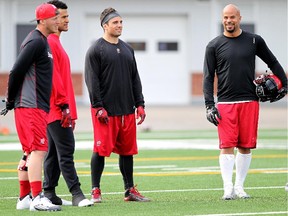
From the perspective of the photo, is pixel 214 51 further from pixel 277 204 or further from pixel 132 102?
pixel 277 204

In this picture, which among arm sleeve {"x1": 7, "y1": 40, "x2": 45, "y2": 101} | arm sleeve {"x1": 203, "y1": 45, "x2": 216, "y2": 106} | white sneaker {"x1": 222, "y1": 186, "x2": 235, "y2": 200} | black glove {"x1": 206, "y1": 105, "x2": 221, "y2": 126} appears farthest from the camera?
arm sleeve {"x1": 203, "y1": 45, "x2": 216, "y2": 106}

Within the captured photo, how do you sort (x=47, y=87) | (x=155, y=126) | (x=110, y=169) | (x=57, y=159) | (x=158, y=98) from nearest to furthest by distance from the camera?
(x=47, y=87)
(x=57, y=159)
(x=110, y=169)
(x=155, y=126)
(x=158, y=98)

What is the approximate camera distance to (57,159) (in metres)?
11.5

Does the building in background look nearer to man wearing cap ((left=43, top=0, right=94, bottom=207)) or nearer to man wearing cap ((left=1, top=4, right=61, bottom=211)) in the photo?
man wearing cap ((left=43, top=0, right=94, bottom=207))

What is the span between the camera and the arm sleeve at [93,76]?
1173cm

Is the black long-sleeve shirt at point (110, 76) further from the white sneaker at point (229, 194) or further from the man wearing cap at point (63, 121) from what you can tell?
the white sneaker at point (229, 194)

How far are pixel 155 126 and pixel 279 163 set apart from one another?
1159cm

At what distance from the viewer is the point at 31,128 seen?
10500 millimetres

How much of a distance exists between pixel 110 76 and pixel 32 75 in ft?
4.79

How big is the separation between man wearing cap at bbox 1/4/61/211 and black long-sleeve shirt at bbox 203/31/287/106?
87.7 inches

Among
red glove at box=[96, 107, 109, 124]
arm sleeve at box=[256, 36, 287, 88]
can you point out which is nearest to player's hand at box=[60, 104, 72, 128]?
red glove at box=[96, 107, 109, 124]

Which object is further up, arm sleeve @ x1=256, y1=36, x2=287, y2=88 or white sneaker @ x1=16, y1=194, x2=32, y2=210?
arm sleeve @ x1=256, y1=36, x2=287, y2=88

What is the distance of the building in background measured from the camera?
37875mm

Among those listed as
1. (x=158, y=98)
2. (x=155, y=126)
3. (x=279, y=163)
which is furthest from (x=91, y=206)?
(x=158, y=98)
